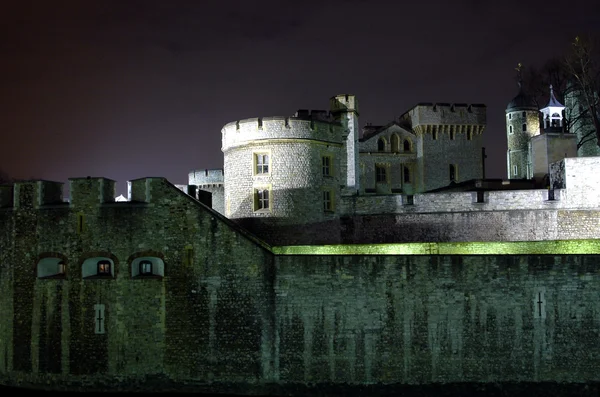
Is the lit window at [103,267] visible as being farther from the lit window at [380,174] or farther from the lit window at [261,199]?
the lit window at [380,174]

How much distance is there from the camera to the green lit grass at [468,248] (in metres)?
27.2

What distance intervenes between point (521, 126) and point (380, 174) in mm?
14650

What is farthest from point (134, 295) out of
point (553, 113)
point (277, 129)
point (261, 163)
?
point (553, 113)

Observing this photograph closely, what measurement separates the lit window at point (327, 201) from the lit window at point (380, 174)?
27140mm

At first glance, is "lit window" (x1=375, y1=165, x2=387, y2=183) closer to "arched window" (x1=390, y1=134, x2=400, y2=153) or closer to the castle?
"arched window" (x1=390, y1=134, x2=400, y2=153)

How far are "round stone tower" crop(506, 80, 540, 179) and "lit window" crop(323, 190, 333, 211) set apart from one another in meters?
35.5

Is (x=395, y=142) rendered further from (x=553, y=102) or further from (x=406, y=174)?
(x=553, y=102)

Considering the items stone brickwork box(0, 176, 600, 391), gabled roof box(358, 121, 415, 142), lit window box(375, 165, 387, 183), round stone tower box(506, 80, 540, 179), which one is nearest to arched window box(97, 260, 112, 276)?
stone brickwork box(0, 176, 600, 391)

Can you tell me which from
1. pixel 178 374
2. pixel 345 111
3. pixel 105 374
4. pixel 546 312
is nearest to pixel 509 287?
pixel 546 312

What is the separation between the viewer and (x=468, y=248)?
91.3 ft

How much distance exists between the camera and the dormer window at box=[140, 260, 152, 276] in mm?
23861

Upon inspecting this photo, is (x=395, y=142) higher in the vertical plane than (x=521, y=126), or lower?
lower

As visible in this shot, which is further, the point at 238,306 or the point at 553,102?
the point at 553,102

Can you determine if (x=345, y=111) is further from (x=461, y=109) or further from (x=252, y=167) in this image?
(x=461, y=109)
